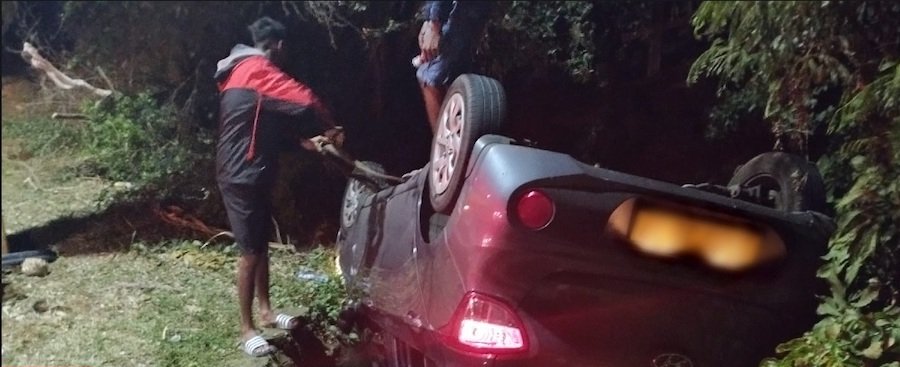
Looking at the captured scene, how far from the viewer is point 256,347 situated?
8.04 ft

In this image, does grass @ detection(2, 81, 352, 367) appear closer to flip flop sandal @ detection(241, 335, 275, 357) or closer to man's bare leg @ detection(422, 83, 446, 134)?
flip flop sandal @ detection(241, 335, 275, 357)

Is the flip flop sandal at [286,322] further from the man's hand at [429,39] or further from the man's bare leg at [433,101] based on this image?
the man's hand at [429,39]

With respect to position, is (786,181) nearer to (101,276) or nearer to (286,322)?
(286,322)

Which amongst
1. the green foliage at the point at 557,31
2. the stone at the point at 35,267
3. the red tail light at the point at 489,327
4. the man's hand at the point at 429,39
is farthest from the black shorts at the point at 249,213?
the green foliage at the point at 557,31

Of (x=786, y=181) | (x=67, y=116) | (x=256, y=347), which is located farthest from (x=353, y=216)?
(x=786, y=181)

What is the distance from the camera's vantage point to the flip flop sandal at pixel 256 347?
96.0 inches

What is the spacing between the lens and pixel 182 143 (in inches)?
95.2

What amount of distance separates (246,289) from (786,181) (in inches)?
64.8

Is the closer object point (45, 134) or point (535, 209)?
point (535, 209)

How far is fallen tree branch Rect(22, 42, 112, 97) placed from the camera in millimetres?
2279

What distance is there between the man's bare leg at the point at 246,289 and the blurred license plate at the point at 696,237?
1.07 meters

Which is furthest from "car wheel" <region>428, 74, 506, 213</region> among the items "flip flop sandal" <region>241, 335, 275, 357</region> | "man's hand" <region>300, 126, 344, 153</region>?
"flip flop sandal" <region>241, 335, 275, 357</region>

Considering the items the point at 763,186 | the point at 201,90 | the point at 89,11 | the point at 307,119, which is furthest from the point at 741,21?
the point at 89,11

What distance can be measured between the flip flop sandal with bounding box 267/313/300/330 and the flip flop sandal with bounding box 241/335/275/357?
59 millimetres
